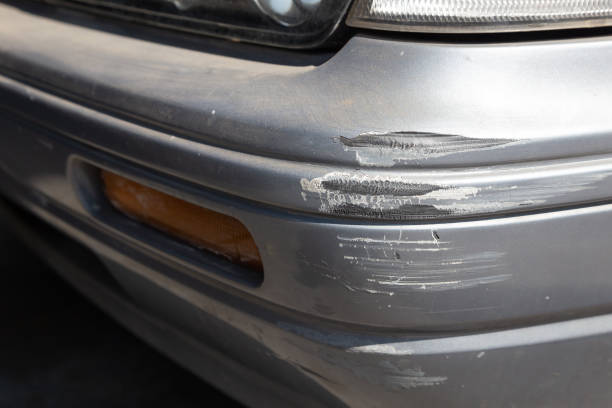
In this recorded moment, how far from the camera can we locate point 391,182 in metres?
0.97

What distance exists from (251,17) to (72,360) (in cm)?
139

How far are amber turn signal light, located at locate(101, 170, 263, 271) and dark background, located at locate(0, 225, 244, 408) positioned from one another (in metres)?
0.80

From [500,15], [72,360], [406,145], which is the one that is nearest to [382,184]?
[406,145]

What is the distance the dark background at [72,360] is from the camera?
6.52 feet

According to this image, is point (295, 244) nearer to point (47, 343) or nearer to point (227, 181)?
point (227, 181)

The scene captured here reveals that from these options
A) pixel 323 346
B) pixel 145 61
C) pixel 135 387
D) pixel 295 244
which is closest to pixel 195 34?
pixel 145 61

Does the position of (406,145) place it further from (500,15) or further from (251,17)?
(251,17)

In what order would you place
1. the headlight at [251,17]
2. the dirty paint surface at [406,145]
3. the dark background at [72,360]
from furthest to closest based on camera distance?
1. the dark background at [72,360]
2. the headlight at [251,17]
3. the dirty paint surface at [406,145]

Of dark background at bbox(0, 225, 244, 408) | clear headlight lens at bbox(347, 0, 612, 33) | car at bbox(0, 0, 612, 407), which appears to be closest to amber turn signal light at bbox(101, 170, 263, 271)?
car at bbox(0, 0, 612, 407)

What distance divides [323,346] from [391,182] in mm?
310

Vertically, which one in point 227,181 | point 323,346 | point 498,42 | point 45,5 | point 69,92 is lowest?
point 323,346

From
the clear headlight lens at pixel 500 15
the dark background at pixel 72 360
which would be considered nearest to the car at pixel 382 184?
the clear headlight lens at pixel 500 15

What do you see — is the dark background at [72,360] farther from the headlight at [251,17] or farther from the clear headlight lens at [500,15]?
the clear headlight lens at [500,15]

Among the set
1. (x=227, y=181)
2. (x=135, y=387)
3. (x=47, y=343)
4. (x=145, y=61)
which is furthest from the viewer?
(x=47, y=343)
